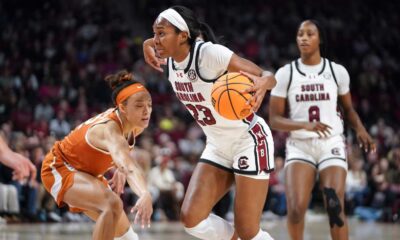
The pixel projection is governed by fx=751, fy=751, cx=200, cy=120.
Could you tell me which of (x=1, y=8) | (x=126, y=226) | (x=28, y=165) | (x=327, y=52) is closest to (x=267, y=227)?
(x=327, y=52)

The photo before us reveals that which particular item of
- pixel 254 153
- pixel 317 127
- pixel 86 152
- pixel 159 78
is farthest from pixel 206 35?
pixel 159 78

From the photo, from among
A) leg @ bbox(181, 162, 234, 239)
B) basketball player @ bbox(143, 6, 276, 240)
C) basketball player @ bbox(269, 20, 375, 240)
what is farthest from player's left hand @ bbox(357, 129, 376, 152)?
leg @ bbox(181, 162, 234, 239)

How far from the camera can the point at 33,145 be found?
13047 millimetres

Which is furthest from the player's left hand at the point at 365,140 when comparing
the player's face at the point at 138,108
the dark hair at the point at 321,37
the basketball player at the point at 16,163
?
the basketball player at the point at 16,163

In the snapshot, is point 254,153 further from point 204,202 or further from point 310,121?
point 310,121

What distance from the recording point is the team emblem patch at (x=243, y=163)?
6039 mm

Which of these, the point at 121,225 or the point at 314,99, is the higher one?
the point at 314,99

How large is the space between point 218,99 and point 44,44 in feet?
45.3

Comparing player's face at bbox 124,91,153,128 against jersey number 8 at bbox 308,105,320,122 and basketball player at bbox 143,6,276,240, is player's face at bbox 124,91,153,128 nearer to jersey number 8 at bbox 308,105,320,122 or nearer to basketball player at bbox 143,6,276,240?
basketball player at bbox 143,6,276,240

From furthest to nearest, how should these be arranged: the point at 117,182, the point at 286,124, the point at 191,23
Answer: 1. the point at 286,124
2. the point at 117,182
3. the point at 191,23

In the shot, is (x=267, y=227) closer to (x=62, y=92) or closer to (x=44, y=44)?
(x=62, y=92)

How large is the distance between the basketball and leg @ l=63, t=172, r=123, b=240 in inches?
45.3

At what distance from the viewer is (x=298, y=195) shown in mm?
7020

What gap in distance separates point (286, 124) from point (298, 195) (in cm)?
70
